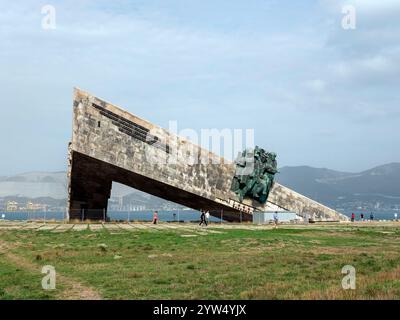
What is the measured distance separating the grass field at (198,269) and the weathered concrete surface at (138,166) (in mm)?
17233

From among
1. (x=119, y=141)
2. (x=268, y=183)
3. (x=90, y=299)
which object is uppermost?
(x=119, y=141)

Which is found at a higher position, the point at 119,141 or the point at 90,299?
the point at 119,141

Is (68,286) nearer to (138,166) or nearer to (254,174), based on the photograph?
(138,166)

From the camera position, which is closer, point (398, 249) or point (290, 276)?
point (290, 276)

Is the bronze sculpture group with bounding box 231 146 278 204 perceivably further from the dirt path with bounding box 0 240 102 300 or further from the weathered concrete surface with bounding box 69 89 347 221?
the dirt path with bounding box 0 240 102 300

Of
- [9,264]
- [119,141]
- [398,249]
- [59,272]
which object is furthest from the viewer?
[119,141]
